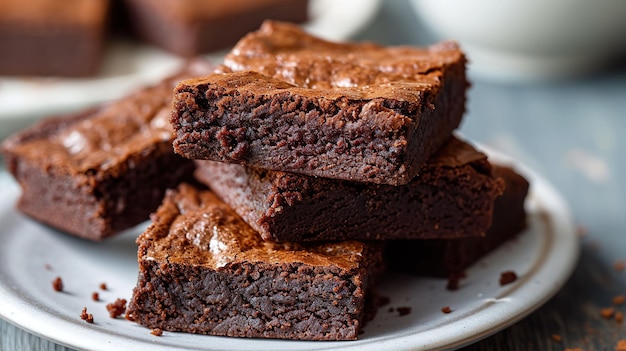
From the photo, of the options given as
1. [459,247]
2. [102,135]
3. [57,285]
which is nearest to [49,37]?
[102,135]

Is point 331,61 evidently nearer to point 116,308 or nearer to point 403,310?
point 403,310

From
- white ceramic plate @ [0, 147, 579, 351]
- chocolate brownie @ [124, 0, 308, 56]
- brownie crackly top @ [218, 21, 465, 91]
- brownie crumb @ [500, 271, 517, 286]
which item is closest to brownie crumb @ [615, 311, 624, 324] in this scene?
white ceramic plate @ [0, 147, 579, 351]

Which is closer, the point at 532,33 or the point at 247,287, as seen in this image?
the point at 247,287

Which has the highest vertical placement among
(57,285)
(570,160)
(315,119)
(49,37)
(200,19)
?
(315,119)

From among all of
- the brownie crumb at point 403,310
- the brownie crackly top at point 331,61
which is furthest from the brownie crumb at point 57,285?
the brownie crumb at point 403,310

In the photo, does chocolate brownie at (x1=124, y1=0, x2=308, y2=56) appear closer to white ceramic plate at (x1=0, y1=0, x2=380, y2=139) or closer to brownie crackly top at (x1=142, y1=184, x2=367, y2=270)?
white ceramic plate at (x1=0, y1=0, x2=380, y2=139)

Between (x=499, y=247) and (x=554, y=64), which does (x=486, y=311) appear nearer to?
(x=499, y=247)
